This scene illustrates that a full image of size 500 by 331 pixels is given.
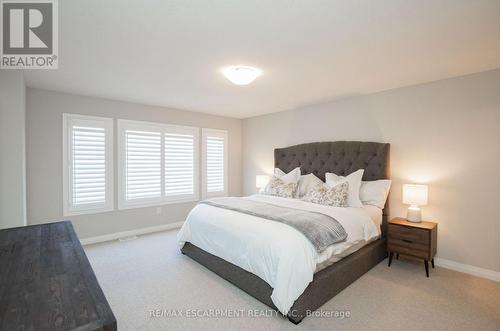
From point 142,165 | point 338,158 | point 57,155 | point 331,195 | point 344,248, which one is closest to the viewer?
point 344,248

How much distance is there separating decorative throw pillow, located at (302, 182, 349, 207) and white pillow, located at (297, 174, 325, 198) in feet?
1.34

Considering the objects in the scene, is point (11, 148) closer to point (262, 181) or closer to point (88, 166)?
point (88, 166)

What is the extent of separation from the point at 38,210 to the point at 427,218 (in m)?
5.56

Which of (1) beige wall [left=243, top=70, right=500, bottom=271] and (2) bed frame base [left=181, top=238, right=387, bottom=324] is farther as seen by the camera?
(1) beige wall [left=243, top=70, right=500, bottom=271]

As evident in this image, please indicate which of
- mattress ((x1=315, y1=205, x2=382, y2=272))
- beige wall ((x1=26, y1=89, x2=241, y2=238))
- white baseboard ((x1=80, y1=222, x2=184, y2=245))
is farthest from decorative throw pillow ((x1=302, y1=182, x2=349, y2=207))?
beige wall ((x1=26, y1=89, x2=241, y2=238))

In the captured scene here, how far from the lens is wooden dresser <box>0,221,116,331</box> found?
0.78 m

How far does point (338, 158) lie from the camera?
13.7 ft

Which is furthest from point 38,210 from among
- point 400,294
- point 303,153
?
point 400,294

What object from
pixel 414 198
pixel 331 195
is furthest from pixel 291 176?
pixel 414 198

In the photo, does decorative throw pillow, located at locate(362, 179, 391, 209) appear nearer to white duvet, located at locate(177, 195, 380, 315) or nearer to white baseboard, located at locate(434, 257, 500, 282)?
white duvet, located at locate(177, 195, 380, 315)

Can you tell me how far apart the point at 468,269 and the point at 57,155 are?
231 inches

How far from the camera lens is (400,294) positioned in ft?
8.59

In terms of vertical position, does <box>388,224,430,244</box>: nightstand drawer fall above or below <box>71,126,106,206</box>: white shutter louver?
below

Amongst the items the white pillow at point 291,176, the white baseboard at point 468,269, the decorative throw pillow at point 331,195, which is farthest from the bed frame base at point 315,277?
the white pillow at point 291,176
